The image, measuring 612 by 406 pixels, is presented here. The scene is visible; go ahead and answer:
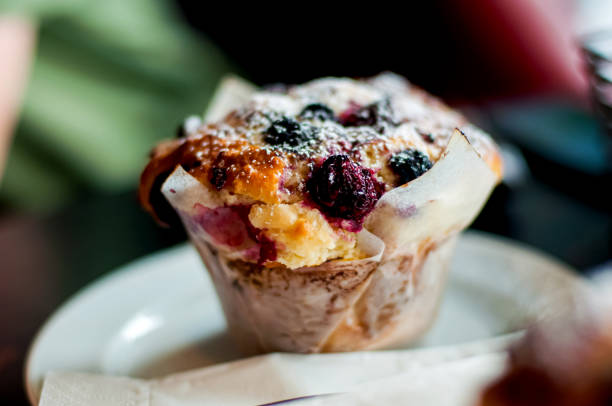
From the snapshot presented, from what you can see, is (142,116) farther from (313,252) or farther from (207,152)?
(313,252)

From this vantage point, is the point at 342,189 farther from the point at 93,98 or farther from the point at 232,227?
the point at 93,98

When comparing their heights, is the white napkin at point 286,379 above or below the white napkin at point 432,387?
below

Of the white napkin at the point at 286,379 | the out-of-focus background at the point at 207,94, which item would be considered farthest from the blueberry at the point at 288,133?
the out-of-focus background at the point at 207,94

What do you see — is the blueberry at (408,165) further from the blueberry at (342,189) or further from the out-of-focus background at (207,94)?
the out-of-focus background at (207,94)

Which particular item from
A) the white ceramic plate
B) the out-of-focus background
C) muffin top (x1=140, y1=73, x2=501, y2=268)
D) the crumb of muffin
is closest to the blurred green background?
the out-of-focus background

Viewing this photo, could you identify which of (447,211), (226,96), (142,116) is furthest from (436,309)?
(142,116)
